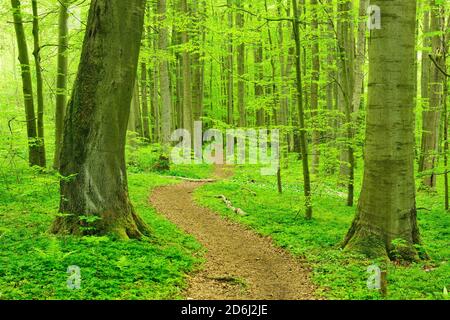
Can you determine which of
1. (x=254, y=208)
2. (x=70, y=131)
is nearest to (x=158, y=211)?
(x=254, y=208)

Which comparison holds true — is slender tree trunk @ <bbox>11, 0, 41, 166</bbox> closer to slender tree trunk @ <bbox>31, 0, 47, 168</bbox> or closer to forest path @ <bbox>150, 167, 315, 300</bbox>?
slender tree trunk @ <bbox>31, 0, 47, 168</bbox>

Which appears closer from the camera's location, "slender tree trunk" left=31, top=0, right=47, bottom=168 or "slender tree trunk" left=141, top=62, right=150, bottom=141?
"slender tree trunk" left=31, top=0, right=47, bottom=168

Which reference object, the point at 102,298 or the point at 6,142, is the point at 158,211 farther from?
the point at 102,298

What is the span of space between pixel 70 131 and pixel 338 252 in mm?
5430

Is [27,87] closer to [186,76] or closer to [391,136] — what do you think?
[186,76]

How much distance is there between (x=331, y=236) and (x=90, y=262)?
17.0 ft

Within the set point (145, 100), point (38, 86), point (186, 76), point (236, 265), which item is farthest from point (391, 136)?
point (145, 100)

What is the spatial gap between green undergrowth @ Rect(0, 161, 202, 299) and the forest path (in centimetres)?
37

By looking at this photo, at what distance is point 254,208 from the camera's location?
1132 cm

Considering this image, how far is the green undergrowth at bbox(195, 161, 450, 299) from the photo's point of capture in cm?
543

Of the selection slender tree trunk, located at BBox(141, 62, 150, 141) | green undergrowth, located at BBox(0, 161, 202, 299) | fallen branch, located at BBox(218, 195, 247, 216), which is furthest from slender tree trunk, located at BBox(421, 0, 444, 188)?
slender tree trunk, located at BBox(141, 62, 150, 141)

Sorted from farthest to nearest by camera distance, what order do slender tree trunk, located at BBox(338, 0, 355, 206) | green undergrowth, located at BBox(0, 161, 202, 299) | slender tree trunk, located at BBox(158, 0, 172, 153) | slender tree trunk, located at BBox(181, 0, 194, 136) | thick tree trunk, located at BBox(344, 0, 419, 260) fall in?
slender tree trunk, located at BBox(181, 0, 194, 136) < slender tree trunk, located at BBox(158, 0, 172, 153) < slender tree trunk, located at BBox(338, 0, 355, 206) < thick tree trunk, located at BBox(344, 0, 419, 260) < green undergrowth, located at BBox(0, 161, 202, 299)

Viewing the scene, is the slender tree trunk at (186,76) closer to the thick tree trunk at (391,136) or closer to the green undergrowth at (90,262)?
Result: the green undergrowth at (90,262)

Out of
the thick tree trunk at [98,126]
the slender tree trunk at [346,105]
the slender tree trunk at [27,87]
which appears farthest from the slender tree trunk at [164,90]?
the thick tree trunk at [98,126]
